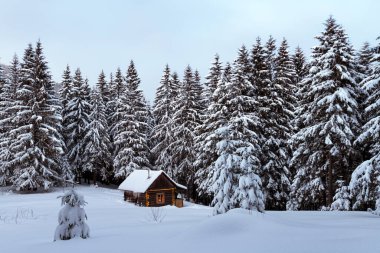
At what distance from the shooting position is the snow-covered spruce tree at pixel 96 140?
41594mm

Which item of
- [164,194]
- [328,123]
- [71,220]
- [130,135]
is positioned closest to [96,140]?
[130,135]

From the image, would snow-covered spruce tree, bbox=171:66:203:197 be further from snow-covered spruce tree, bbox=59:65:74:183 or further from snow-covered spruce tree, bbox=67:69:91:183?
snow-covered spruce tree, bbox=59:65:74:183

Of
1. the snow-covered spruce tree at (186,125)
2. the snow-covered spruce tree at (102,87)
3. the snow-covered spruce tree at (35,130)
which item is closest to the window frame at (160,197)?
the snow-covered spruce tree at (186,125)

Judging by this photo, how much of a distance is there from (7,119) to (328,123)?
32.8m

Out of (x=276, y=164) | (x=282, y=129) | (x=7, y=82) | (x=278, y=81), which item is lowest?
(x=276, y=164)

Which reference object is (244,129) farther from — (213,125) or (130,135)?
(130,135)

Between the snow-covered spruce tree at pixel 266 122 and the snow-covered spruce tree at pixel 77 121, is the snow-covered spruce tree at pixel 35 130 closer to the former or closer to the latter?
the snow-covered spruce tree at pixel 77 121

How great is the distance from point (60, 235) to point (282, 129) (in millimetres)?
20723

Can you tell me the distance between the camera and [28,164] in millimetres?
33406

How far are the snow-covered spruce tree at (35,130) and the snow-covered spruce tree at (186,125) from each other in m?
13.0

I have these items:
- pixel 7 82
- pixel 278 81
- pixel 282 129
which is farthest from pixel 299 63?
pixel 7 82

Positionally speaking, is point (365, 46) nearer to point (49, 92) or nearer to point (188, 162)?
point (188, 162)

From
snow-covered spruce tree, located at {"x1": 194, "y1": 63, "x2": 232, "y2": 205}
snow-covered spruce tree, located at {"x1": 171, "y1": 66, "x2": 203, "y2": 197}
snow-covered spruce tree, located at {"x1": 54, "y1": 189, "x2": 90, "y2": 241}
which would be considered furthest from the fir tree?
snow-covered spruce tree, located at {"x1": 54, "y1": 189, "x2": 90, "y2": 241}

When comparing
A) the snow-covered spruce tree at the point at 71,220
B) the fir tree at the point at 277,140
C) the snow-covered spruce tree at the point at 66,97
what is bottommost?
the snow-covered spruce tree at the point at 71,220
